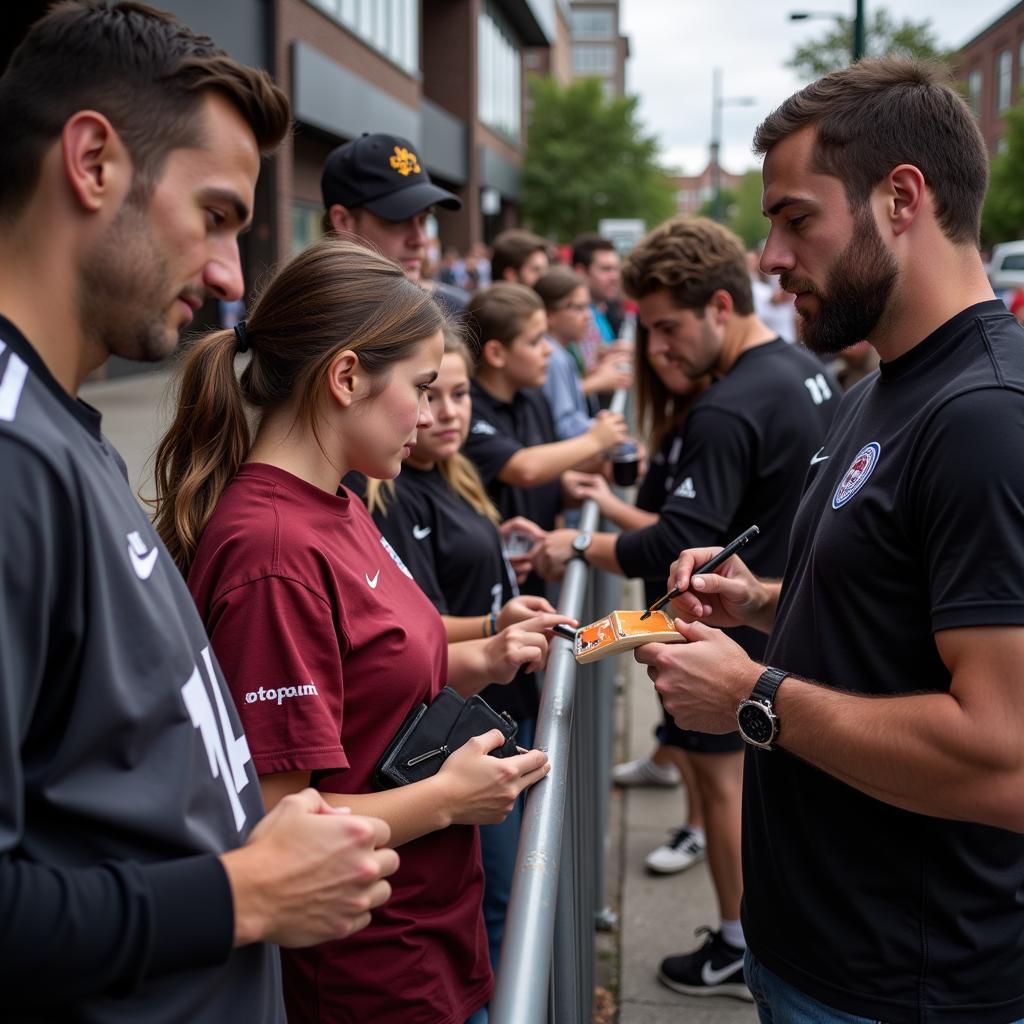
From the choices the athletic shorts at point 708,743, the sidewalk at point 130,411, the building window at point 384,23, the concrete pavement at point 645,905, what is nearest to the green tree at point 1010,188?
the building window at point 384,23

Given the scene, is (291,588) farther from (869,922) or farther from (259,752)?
(869,922)

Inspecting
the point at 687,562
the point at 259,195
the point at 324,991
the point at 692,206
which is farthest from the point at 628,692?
the point at 692,206

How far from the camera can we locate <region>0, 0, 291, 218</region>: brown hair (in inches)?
47.1

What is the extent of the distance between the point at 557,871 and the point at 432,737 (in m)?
0.43

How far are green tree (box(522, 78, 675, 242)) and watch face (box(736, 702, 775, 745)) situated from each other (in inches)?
1772

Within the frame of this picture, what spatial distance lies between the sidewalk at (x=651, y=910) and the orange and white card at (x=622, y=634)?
192 cm

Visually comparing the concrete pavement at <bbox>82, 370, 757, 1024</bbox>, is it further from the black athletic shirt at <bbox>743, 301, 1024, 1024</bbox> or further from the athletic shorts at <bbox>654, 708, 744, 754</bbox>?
the black athletic shirt at <bbox>743, 301, 1024, 1024</bbox>

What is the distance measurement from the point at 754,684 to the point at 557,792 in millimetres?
395

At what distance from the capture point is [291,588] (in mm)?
1737

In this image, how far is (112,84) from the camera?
4.04 ft

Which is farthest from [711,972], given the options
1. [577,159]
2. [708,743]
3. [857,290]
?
[577,159]

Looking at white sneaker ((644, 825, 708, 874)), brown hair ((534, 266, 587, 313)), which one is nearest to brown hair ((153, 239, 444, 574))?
white sneaker ((644, 825, 708, 874))

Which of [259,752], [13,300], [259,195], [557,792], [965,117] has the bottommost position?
[557,792]

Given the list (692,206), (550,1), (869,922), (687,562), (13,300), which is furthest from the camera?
(692,206)
